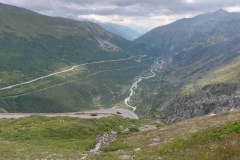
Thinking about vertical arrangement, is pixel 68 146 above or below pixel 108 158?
below

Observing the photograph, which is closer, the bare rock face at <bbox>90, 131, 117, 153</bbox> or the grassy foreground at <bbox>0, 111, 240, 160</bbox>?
the grassy foreground at <bbox>0, 111, 240, 160</bbox>

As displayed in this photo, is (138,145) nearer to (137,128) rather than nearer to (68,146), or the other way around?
(68,146)

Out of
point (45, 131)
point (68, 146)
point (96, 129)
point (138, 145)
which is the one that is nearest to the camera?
point (138, 145)

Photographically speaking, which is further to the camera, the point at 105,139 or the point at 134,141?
the point at 105,139

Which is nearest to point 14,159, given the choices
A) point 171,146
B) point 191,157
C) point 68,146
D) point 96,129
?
point 68,146

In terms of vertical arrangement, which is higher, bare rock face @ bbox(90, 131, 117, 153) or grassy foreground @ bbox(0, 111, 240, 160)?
grassy foreground @ bbox(0, 111, 240, 160)

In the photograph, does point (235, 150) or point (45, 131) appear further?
point (45, 131)

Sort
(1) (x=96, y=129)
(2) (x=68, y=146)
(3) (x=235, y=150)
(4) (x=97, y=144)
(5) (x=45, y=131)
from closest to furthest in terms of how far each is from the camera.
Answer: (3) (x=235, y=150) < (2) (x=68, y=146) < (4) (x=97, y=144) < (5) (x=45, y=131) < (1) (x=96, y=129)

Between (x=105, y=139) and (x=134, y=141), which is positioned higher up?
(x=134, y=141)

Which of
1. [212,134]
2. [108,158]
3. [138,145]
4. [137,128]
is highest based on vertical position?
[212,134]

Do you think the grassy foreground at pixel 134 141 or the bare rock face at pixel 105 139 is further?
the bare rock face at pixel 105 139

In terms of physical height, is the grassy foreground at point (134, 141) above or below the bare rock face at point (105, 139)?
above
